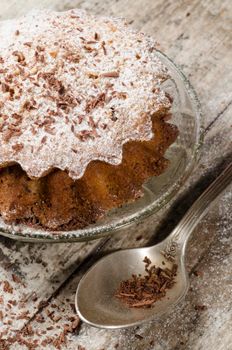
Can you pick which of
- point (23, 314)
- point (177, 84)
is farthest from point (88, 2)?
point (23, 314)

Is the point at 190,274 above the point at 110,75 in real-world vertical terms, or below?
below

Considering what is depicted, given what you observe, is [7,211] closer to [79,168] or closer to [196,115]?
[79,168]

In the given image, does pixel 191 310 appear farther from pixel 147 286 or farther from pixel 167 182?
pixel 167 182

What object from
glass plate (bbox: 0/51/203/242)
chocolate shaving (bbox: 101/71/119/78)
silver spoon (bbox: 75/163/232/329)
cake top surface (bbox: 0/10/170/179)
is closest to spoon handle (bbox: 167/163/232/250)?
silver spoon (bbox: 75/163/232/329)

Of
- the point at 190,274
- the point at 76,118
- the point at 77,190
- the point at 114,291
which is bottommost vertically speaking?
the point at 114,291

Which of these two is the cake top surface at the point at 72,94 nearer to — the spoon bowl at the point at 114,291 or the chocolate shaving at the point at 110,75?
the chocolate shaving at the point at 110,75

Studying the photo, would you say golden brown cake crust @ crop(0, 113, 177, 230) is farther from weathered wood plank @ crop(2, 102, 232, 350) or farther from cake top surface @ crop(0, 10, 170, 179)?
weathered wood plank @ crop(2, 102, 232, 350)

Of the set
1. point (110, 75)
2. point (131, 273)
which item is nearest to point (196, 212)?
point (131, 273)
